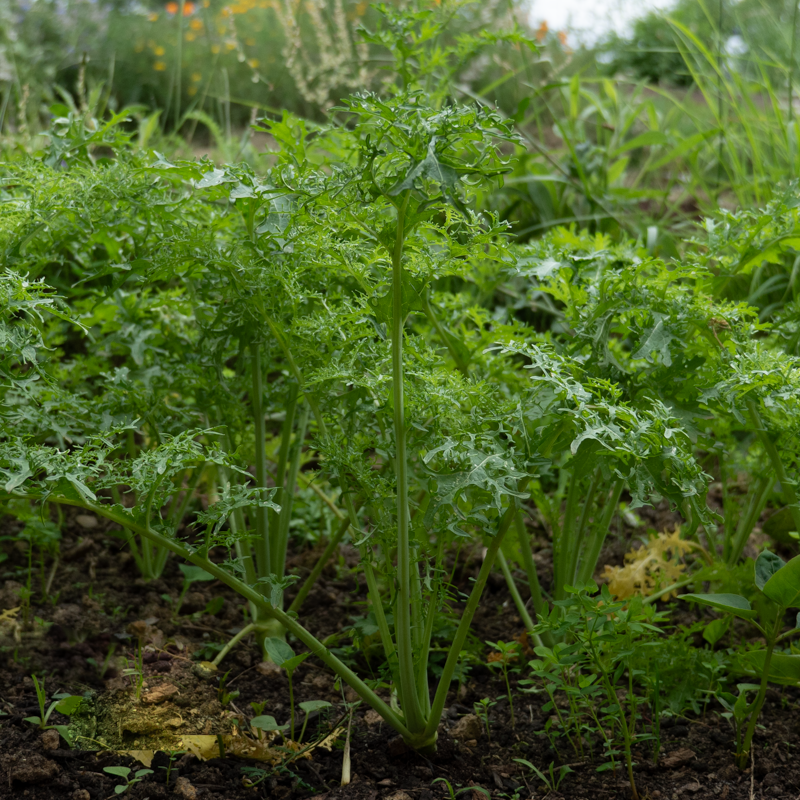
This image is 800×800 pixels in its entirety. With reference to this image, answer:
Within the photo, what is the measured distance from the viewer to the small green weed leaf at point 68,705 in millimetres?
1570

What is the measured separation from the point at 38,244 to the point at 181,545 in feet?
2.70

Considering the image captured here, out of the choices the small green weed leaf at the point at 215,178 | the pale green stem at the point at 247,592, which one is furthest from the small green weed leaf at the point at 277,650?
the small green weed leaf at the point at 215,178

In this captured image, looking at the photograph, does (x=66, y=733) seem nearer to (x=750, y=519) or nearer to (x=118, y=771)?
(x=118, y=771)

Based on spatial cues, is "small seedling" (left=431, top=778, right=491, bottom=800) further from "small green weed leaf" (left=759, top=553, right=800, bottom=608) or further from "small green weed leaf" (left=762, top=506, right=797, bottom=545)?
"small green weed leaf" (left=762, top=506, right=797, bottom=545)

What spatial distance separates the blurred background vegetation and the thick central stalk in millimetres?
Result: 576

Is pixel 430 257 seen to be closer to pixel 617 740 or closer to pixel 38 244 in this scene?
pixel 38 244

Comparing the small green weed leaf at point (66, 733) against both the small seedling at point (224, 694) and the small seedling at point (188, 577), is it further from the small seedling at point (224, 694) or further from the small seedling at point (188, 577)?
the small seedling at point (188, 577)

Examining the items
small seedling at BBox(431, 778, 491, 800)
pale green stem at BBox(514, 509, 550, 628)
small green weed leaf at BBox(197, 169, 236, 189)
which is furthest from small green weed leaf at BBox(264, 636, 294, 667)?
small green weed leaf at BBox(197, 169, 236, 189)

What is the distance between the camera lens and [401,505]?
4.75ft

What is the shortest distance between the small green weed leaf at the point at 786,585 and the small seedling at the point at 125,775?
120 centimetres

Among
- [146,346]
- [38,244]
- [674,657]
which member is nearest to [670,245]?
[674,657]

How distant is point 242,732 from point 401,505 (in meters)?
0.60

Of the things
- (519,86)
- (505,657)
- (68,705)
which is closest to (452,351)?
(505,657)

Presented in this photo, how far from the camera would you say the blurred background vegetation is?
10.6 ft
